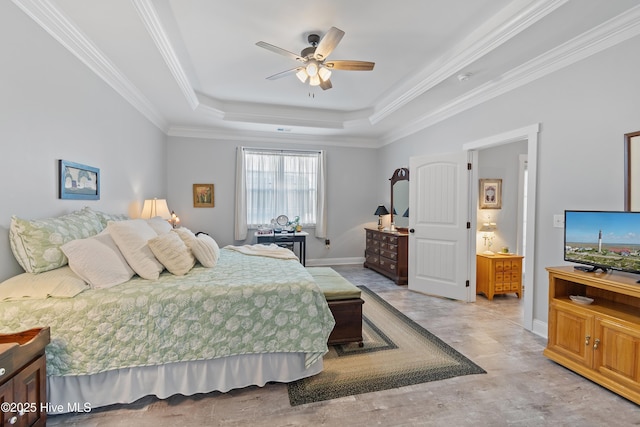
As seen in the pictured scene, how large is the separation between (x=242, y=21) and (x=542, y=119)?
9.76ft

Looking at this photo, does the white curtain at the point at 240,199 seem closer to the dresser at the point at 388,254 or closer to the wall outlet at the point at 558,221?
the dresser at the point at 388,254

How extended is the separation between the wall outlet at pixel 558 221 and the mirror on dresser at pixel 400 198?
8.06 feet

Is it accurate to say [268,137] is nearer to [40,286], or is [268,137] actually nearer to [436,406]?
[40,286]

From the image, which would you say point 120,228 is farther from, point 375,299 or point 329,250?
point 329,250

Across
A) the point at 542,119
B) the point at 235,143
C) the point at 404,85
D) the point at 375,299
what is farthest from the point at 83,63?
the point at 542,119

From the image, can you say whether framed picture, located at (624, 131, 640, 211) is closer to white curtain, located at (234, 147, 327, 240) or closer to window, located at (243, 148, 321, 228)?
white curtain, located at (234, 147, 327, 240)

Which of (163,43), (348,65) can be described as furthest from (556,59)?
(163,43)

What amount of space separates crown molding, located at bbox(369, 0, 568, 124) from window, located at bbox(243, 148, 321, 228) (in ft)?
8.41

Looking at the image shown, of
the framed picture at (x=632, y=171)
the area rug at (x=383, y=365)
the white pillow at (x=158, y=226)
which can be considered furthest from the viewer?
the white pillow at (x=158, y=226)

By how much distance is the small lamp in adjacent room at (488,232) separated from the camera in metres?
4.45

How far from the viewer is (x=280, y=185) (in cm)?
587

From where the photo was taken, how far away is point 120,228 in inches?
90.4

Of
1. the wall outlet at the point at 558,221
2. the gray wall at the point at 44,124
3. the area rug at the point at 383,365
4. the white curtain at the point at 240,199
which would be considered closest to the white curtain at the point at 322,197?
the white curtain at the point at 240,199

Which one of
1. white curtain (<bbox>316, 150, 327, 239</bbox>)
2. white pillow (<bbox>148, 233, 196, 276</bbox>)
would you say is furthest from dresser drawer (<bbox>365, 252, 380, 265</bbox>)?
white pillow (<bbox>148, 233, 196, 276</bbox>)
